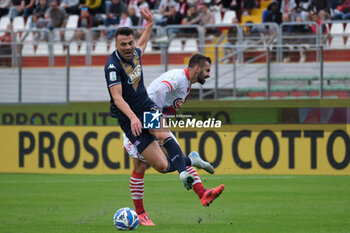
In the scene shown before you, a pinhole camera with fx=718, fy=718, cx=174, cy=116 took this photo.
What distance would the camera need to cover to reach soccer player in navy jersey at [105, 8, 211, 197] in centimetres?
821

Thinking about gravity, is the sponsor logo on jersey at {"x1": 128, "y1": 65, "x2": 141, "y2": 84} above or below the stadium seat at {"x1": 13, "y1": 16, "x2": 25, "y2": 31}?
below

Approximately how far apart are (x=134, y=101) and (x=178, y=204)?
323cm

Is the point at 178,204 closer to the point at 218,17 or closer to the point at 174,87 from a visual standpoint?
the point at 174,87

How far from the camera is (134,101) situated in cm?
853

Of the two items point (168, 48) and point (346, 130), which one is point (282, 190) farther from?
point (168, 48)

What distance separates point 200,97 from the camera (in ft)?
59.7

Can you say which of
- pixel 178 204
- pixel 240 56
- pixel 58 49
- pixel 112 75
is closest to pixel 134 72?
pixel 112 75

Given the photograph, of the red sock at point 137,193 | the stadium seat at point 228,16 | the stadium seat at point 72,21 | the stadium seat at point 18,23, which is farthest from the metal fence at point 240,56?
the red sock at point 137,193

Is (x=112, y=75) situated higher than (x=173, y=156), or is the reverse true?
(x=112, y=75)

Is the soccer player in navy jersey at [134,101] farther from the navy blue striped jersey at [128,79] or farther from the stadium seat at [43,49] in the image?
the stadium seat at [43,49]

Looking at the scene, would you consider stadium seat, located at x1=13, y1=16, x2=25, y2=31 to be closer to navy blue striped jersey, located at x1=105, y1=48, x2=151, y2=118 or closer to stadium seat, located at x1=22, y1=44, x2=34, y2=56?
stadium seat, located at x1=22, y1=44, x2=34, y2=56

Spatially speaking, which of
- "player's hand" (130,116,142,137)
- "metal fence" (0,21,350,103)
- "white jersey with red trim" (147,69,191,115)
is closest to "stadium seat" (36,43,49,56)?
"metal fence" (0,21,350,103)

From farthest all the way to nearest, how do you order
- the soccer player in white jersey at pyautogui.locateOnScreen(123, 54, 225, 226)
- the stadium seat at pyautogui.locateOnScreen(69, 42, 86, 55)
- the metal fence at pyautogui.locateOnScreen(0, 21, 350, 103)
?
the stadium seat at pyautogui.locateOnScreen(69, 42, 86, 55) → the metal fence at pyautogui.locateOnScreen(0, 21, 350, 103) → the soccer player in white jersey at pyautogui.locateOnScreen(123, 54, 225, 226)

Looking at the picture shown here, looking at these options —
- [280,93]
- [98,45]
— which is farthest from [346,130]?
[98,45]
